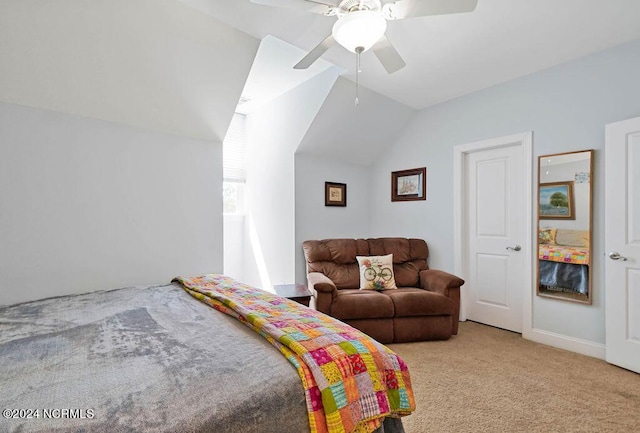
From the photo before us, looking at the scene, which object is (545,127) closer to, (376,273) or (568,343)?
(568,343)

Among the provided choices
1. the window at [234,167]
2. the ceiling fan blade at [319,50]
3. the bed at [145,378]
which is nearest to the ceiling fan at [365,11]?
the ceiling fan blade at [319,50]

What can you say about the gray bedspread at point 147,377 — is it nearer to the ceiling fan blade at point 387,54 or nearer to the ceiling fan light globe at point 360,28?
the ceiling fan light globe at point 360,28

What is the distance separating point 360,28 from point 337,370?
5.17 ft

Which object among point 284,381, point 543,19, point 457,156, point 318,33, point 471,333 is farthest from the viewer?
point 457,156

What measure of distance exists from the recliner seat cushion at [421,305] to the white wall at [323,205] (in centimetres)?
132

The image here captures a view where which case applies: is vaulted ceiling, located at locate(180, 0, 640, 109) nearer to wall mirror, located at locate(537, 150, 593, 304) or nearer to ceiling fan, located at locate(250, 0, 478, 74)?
ceiling fan, located at locate(250, 0, 478, 74)

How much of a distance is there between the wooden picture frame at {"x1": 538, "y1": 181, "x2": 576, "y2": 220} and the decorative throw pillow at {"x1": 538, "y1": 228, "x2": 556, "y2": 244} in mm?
122

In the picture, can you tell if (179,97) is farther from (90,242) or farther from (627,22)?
(627,22)

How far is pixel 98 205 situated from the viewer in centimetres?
247

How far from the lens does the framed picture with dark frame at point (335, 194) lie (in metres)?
4.11

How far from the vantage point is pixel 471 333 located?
10.7ft

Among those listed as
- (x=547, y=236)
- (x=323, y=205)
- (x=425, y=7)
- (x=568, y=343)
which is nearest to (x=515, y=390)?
(x=568, y=343)

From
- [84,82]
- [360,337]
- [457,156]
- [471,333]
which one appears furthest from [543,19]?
[84,82]

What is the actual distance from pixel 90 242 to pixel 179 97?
4.50ft
